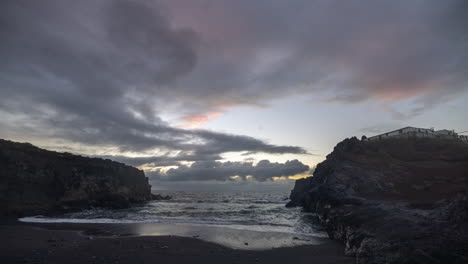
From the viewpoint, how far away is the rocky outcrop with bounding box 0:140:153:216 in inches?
1608

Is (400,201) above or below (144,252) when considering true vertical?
above

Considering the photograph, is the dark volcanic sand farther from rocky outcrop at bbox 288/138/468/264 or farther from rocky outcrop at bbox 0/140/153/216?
rocky outcrop at bbox 0/140/153/216

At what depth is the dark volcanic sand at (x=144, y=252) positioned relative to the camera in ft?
46.5

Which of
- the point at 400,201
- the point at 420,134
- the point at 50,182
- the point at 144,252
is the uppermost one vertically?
the point at 420,134

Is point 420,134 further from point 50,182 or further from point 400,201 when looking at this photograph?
point 50,182

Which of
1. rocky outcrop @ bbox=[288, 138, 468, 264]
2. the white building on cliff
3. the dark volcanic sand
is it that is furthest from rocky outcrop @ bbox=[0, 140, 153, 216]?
the white building on cliff

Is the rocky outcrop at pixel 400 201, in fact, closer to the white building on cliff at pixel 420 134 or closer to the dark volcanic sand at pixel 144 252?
the white building on cliff at pixel 420 134

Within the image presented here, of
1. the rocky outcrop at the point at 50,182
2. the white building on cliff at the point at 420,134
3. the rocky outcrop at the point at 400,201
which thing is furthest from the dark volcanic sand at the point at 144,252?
the white building on cliff at the point at 420,134

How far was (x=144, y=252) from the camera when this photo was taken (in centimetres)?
1578

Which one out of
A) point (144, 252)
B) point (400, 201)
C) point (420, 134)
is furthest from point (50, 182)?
point (420, 134)

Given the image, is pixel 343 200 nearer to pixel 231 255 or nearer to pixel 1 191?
pixel 231 255

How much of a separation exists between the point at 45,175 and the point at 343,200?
193ft

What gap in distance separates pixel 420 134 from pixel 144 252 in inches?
1890

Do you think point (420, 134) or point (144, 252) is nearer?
point (144, 252)
